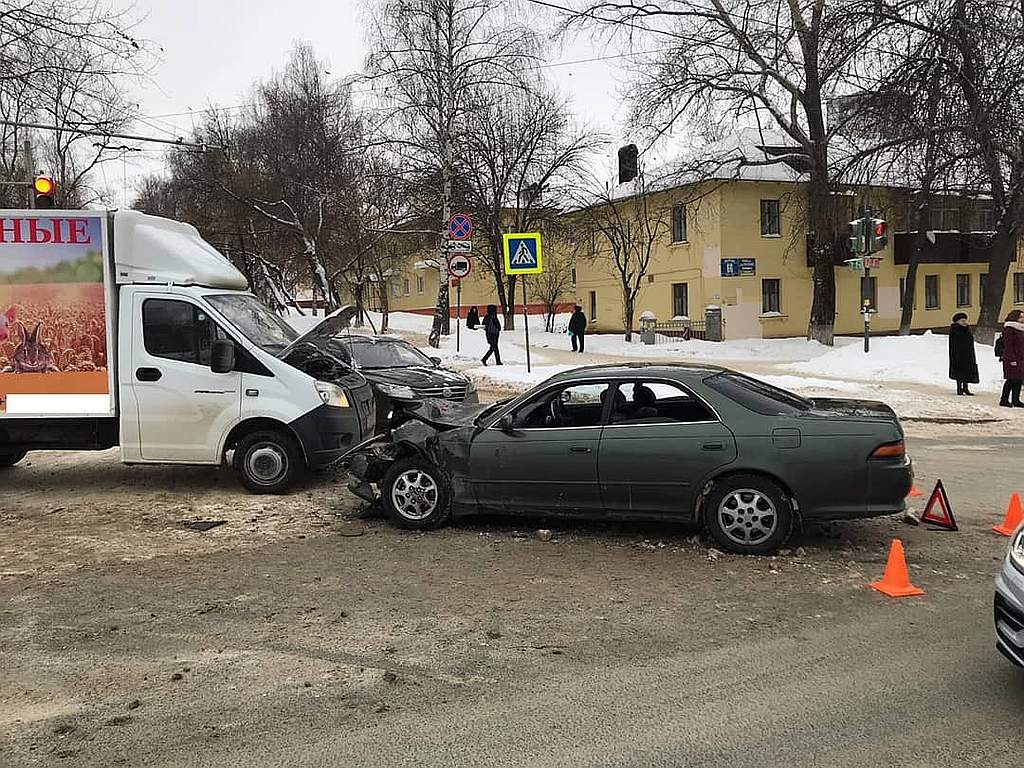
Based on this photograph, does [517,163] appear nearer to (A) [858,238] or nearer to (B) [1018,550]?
(A) [858,238]

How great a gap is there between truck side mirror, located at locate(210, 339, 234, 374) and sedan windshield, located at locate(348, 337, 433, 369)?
4.89 meters

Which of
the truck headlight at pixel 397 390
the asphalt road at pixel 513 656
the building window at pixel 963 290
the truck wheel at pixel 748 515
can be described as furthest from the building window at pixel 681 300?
the truck wheel at pixel 748 515

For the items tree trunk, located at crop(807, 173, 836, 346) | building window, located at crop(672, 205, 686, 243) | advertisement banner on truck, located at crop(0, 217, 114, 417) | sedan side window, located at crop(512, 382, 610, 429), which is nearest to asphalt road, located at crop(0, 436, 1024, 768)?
sedan side window, located at crop(512, 382, 610, 429)

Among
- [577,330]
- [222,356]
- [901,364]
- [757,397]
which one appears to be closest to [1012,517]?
[757,397]

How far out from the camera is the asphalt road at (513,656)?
12.8ft

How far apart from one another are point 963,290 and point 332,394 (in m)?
40.8

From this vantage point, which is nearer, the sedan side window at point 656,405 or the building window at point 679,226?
the sedan side window at point 656,405

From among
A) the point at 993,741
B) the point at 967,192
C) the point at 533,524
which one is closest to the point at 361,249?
the point at 967,192

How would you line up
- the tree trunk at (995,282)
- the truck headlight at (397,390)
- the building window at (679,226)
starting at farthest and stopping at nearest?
the building window at (679,226)
the tree trunk at (995,282)
the truck headlight at (397,390)

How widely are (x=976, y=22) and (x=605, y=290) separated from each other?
83.1 ft

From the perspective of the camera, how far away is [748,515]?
6.68 meters

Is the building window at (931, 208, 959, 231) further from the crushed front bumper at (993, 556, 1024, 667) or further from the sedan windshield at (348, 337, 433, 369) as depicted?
the crushed front bumper at (993, 556, 1024, 667)

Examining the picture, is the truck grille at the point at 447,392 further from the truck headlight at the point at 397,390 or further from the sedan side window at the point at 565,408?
the sedan side window at the point at 565,408

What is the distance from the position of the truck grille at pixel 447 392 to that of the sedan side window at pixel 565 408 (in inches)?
212
